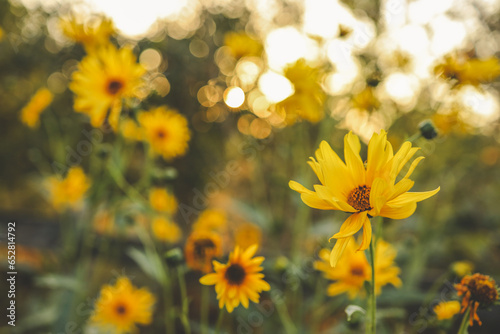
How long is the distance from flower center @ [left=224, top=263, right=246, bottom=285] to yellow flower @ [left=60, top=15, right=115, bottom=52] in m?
0.95

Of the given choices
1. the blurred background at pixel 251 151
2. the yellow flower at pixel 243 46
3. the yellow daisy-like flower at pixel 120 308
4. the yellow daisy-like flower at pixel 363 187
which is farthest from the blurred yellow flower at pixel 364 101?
the yellow daisy-like flower at pixel 120 308

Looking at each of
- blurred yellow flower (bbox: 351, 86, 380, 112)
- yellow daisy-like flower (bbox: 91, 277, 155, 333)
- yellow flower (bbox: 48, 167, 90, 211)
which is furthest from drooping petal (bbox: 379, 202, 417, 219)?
yellow flower (bbox: 48, 167, 90, 211)

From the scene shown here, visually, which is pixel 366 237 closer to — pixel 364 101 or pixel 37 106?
pixel 364 101

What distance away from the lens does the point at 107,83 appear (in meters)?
1.10

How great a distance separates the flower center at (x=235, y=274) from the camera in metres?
0.67

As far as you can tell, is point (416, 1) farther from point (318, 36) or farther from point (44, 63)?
point (44, 63)

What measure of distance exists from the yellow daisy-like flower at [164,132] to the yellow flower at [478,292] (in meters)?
1.14

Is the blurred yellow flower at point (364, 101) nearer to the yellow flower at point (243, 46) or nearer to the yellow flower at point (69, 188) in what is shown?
the yellow flower at point (243, 46)

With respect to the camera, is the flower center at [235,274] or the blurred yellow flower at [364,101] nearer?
the flower center at [235,274]

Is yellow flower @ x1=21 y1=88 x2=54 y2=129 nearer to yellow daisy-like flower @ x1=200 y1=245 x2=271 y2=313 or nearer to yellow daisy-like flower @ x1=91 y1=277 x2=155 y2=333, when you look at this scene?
yellow daisy-like flower @ x1=91 y1=277 x2=155 y2=333

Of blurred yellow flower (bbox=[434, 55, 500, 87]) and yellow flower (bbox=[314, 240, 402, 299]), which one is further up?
blurred yellow flower (bbox=[434, 55, 500, 87])

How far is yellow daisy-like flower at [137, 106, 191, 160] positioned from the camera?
1.45 metres

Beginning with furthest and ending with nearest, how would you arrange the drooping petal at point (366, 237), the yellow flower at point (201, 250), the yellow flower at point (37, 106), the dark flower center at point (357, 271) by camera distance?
1. the yellow flower at point (37, 106)
2. the dark flower center at point (357, 271)
3. the yellow flower at point (201, 250)
4. the drooping petal at point (366, 237)

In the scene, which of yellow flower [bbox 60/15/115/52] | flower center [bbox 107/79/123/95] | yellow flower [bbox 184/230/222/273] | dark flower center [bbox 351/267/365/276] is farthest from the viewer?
yellow flower [bbox 60/15/115/52]
